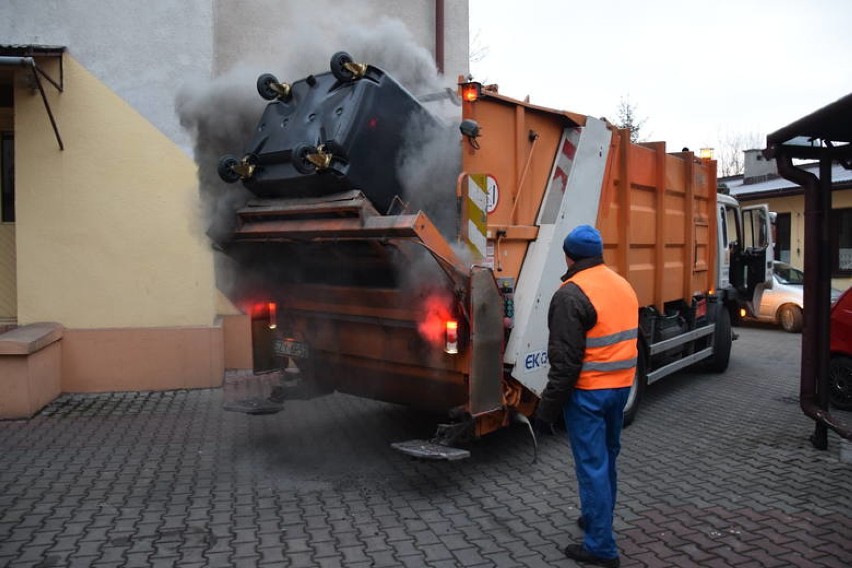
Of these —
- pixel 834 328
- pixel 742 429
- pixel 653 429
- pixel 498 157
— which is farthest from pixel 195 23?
pixel 834 328

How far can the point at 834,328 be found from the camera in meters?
6.92

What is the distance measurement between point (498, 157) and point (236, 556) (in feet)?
10.0

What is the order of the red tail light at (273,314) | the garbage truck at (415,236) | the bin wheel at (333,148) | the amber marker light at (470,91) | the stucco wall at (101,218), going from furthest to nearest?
the stucco wall at (101,218), the red tail light at (273,314), the amber marker light at (470,91), the garbage truck at (415,236), the bin wheel at (333,148)

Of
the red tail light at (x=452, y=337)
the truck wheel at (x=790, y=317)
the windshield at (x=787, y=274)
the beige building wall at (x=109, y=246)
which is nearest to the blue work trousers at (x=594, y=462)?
the red tail light at (x=452, y=337)

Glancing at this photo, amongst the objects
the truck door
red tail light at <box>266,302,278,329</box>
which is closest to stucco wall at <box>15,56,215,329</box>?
red tail light at <box>266,302,278,329</box>

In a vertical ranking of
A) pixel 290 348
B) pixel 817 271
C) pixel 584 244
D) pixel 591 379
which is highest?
pixel 584 244

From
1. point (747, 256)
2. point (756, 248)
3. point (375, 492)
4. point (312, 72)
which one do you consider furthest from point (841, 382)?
point (312, 72)

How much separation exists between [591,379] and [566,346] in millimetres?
222

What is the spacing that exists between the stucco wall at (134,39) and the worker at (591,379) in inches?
223

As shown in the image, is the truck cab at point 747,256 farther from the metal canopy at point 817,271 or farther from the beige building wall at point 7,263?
the beige building wall at point 7,263

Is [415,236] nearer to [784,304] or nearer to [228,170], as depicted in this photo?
[228,170]

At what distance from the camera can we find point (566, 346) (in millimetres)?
3402

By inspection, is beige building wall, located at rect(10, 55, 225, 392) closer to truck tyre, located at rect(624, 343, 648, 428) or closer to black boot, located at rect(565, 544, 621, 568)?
truck tyre, located at rect(624, 343, 648, 428)

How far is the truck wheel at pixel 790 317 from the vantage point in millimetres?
13492
